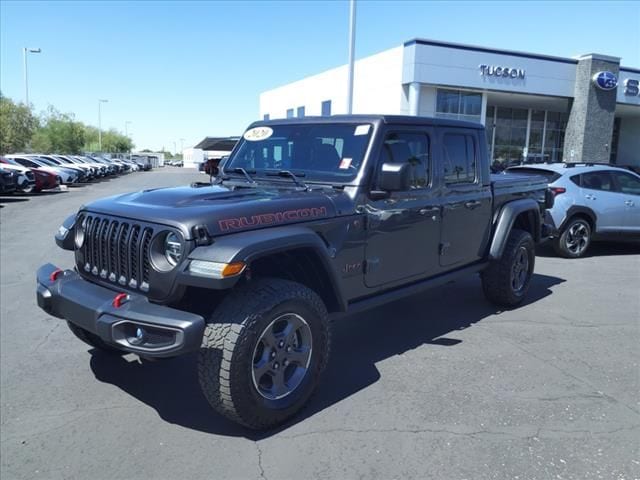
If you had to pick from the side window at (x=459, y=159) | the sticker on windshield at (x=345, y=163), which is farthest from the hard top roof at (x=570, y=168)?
the sticker on windshield at (x=345, y=163)

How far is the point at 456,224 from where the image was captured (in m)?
5.02

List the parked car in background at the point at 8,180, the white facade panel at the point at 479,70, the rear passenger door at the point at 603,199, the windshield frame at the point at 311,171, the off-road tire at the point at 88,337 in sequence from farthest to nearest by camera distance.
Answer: the white facade panel at the point at 479,70 < the parked car in background at the point at 8,180 < the rear passenger door at the point at 603,199 < the off-road tire at the point at 88,337 < the windshield frame at the point at 311,171

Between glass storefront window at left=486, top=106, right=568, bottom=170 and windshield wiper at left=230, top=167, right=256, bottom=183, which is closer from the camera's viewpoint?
windshield wiper at left=230, top=167, right=256, bottom=183

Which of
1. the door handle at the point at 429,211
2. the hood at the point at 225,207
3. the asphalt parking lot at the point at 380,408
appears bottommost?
the asphalt parking lot at the point at 380,408

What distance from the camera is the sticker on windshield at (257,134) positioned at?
481cm

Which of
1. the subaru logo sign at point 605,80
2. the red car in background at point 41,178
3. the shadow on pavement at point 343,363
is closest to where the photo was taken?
the shadow on pavement at point 343,363

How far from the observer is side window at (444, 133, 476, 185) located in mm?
4977

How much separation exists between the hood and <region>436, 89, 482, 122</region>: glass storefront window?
24315mm

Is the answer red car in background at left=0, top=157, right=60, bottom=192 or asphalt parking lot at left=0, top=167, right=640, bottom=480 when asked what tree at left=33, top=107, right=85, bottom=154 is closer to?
red car in background at left=0, top=157, right=60, bottom=192

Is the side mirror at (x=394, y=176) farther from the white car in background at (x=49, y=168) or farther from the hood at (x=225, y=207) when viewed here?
the white car in background at (x=49, y=168)

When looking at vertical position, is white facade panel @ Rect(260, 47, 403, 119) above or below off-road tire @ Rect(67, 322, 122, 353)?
above

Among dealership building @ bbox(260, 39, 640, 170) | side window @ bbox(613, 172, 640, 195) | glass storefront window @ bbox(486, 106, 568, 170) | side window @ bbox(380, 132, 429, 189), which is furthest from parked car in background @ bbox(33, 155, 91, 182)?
side window @ bbox(380, 132, 429, 189)

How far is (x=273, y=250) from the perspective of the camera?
3.21 meters

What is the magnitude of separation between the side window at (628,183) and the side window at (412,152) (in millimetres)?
6561
